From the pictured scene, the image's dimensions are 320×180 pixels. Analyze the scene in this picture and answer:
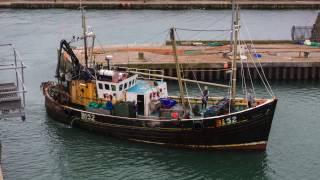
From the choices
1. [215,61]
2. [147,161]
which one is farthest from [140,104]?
[215,61]

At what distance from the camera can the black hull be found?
3247cm

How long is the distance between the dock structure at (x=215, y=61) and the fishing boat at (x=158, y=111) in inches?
383

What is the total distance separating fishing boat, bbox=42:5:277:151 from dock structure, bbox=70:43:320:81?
9.74 metres

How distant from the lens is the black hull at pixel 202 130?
32.5 metres

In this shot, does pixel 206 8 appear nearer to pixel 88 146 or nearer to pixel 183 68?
pixel 183 68

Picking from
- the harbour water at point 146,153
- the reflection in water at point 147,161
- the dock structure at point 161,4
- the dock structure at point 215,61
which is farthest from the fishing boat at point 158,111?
the dock structure at point 161,4

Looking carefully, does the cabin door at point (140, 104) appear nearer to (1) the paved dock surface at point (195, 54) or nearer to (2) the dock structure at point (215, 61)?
(2) the dock structure at point (215, 61)

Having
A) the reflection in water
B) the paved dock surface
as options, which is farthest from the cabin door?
the paved dock surface

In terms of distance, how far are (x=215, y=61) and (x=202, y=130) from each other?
1763 cm

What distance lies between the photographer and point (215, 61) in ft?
164

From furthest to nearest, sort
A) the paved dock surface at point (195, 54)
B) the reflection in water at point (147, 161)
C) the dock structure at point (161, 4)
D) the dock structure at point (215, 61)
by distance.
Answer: the dock structure at point (161, 4), the paved dock surface at point (195, 54), the dock structure at point (215, 61), the reflection in water at point (147, 161)

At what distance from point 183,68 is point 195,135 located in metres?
15.8

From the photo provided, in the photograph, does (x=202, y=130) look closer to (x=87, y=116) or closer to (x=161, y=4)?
(x=87, y=116)

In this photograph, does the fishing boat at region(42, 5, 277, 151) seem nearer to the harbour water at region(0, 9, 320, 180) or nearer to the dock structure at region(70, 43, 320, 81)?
the harbour water at region(0, 9, 320, 180)
